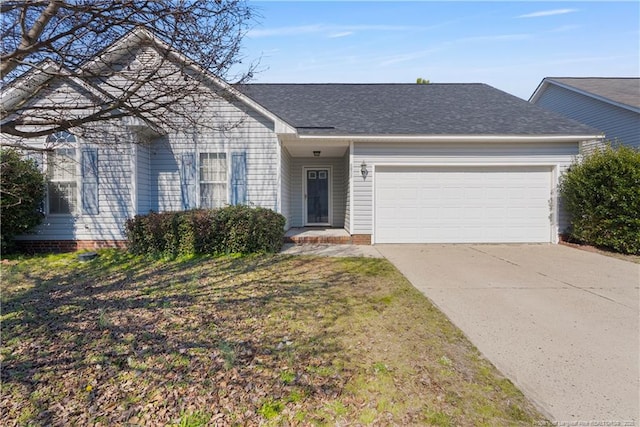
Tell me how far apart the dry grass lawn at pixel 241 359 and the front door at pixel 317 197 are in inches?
278

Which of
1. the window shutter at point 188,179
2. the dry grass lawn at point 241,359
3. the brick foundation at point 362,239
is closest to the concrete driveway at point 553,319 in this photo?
the dry grass lawn at point 241,359

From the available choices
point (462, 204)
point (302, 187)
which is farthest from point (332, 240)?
point (462, 204)

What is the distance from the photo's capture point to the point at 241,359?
2.95 metres

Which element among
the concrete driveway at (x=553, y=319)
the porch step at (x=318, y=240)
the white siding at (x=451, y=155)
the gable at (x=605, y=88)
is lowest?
the concrete driveway at (x=553, y=319)

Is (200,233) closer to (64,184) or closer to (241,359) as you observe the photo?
(64,184)

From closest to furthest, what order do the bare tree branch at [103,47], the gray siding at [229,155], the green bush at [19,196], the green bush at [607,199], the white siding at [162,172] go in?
the bare tree branch at [103,47] < the green bush at [19,196] < the green bush at [607,199] < the white siding at [162,172] < the gray siding at [229,155]

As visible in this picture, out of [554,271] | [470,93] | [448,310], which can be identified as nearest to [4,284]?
[448,310]

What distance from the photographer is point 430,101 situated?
11.6 metres

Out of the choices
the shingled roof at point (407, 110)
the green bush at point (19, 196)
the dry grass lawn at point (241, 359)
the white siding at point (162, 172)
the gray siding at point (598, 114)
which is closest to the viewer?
the dry grass lawn at point (241, 359)

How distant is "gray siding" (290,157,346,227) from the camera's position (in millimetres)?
12156

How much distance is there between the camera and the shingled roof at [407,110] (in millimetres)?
9086

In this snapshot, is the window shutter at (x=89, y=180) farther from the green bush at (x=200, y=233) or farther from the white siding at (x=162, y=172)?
the green bush at (x=200, y=233)

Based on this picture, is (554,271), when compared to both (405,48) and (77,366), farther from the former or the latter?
(77,366)

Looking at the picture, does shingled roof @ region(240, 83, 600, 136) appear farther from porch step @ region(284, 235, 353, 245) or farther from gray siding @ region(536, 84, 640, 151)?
porch step @ region(284, 235, 353, 245)
